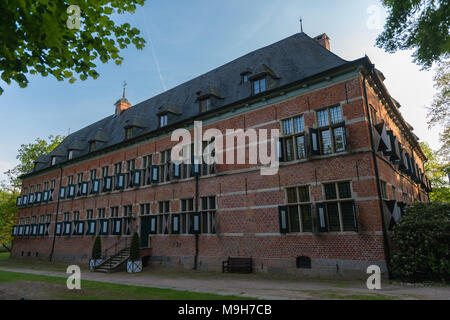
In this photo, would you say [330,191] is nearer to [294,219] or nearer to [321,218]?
[321,218]

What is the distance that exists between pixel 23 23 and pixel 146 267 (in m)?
13.8

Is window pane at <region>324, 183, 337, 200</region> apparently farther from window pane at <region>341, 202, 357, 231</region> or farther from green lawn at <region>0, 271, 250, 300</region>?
green lawn at <region>0, 271, 250, 300</region>

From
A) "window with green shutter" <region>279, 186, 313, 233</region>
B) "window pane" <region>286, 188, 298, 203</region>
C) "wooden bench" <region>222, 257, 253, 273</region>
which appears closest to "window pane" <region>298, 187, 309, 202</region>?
"window with green shutter" <region>279, 186, 313, 233</region>

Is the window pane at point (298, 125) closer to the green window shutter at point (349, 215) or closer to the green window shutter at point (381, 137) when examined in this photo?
the green window shutter at point (381, 137)

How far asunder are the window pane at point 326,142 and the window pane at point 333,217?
2.07 metres

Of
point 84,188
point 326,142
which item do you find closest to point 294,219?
point 326,142

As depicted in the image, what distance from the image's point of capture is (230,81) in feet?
53.6

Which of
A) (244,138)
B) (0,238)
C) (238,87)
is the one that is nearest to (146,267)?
(244,138)

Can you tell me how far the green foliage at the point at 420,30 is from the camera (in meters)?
9.84

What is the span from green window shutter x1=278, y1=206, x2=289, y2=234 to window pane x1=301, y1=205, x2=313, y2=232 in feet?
2.12

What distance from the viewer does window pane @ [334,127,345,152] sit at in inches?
420

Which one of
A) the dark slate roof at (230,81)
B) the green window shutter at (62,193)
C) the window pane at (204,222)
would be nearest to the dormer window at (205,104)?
the dark slate roof at (230,81)

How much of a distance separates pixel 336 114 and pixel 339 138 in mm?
1005
